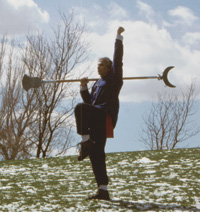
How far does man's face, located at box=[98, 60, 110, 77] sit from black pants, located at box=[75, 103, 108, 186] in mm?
436

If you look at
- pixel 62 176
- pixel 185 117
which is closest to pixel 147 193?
pixel 62 176

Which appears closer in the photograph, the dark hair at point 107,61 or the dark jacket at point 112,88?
the dark jacket at point 112,88

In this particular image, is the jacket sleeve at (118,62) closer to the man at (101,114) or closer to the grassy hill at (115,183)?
the man at (101,114)

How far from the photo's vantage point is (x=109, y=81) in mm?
3916

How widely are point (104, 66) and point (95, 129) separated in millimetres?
712

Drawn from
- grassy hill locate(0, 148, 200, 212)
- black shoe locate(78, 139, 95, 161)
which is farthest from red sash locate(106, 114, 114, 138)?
grassy hill locate(0, 148, 200, 212)

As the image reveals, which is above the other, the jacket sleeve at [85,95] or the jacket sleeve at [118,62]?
the jacket sleeve at [118,62]

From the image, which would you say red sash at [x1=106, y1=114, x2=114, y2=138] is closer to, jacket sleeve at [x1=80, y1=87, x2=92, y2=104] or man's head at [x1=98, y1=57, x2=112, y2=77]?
jacket sleeve at [x1=80, y1=87, x2=92, y2=104]

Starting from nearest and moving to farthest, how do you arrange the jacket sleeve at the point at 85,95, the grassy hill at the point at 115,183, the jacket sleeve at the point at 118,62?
1. the jacket sleeve at the point at 118,62
2. the grassy hill at the point at 115,183
3. the jacket sleeve at the point at 85,95

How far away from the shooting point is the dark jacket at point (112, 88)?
381 centimetres

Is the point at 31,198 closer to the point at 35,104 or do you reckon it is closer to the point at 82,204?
the point at 82,204

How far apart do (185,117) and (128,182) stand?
51.1 feet

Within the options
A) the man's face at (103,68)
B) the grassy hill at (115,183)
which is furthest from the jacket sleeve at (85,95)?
the grassy hill at (115,183)

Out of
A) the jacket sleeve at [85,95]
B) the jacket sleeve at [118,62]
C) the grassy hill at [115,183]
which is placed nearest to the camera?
the jacket sleeve at [118,62]
